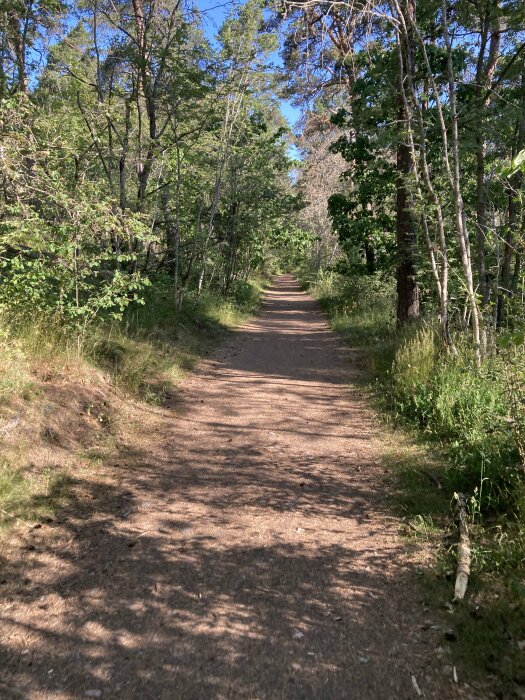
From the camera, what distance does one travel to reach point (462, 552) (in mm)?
3090

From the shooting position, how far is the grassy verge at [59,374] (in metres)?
3.91

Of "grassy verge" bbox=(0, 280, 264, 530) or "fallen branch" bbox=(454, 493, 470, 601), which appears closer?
"fallen branch" bbox=(454, 493, 470, 601)

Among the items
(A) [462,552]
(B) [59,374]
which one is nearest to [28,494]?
(B) [59,374]

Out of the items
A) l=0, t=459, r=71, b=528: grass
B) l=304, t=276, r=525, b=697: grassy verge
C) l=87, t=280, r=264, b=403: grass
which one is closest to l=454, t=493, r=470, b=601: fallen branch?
l=304, t=276, r=525, b=697: grassy verge

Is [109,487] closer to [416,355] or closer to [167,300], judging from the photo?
[416,355]

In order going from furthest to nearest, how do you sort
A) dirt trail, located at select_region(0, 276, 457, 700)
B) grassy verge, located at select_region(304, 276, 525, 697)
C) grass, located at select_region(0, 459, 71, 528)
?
grass, located at select_region(0, 459, 71, 528)
grassy verge, located at select_region(304, 276, 525, 697)
dirt trail, located at select_region(0, 276, 457, 700)

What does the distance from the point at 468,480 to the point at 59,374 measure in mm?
4360

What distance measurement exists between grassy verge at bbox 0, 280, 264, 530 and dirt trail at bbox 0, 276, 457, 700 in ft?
0.99

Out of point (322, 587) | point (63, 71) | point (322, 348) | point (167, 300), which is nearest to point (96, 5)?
point (63, 71)

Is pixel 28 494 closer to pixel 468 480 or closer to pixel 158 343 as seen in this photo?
pixel 468 480

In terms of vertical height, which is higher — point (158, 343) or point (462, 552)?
point (158, 343)

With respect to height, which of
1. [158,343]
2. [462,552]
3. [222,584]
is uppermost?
[158,343]

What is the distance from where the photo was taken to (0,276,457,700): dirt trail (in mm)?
2320

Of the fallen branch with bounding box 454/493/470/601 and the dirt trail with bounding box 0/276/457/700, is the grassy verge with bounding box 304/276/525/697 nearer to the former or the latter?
the fallen branch with bounding box 454/493/470/601
